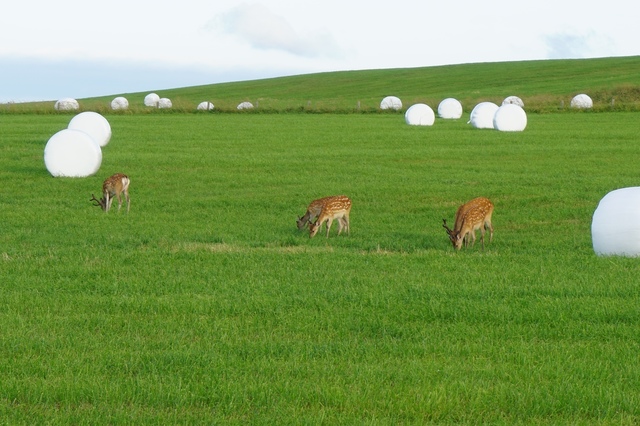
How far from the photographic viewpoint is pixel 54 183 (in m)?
28.0

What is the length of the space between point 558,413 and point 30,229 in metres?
13.8

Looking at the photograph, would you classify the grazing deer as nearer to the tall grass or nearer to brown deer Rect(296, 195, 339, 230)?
the tall grass

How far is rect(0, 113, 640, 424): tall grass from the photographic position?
26.2 feet

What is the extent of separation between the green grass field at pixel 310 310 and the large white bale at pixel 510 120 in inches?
758

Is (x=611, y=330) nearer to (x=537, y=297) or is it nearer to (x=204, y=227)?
(x=537, y=297)

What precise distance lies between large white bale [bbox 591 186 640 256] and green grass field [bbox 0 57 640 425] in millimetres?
492

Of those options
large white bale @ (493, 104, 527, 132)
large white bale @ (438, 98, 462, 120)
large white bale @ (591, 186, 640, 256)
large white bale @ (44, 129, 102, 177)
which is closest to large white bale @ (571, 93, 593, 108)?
large white bale @ (438, 98, 462, 120)

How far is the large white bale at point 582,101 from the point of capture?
69.1 meters

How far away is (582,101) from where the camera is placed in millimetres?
70062

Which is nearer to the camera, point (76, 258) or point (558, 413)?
point (558, 413)

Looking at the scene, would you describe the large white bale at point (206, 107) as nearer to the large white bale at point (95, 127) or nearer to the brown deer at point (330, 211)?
the large white bale at point (95, 127)

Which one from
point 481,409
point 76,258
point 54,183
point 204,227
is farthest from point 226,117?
point 481,409

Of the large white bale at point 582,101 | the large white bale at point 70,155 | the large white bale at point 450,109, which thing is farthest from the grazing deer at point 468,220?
the large white bale at point 582,101

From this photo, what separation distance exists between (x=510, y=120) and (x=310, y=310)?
36506mm
